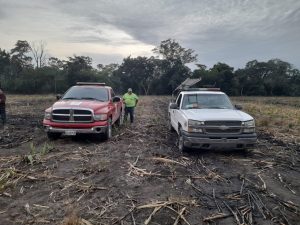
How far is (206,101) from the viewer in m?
11.3

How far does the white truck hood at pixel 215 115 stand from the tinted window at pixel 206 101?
416 millimetres

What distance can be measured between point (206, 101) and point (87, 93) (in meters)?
4.41

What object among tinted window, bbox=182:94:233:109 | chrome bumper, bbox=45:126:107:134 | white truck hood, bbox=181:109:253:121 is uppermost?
tinted window, bbox=182:94:233:109

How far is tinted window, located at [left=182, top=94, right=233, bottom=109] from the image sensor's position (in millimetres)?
11141

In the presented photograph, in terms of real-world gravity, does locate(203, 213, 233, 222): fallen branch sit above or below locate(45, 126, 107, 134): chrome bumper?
below

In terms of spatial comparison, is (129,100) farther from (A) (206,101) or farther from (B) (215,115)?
(B) (215,115)

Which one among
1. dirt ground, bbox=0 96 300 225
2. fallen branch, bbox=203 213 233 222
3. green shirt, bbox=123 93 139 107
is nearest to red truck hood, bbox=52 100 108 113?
dirt ground, bbox=0 96 300 225

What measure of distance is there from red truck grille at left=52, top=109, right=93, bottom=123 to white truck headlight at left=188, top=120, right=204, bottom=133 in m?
3.37

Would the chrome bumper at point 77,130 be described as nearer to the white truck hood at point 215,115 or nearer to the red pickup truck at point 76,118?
the red pickup truck at point 76,118

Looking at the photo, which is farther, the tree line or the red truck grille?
the tree line

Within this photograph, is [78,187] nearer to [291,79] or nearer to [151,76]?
[151,76]

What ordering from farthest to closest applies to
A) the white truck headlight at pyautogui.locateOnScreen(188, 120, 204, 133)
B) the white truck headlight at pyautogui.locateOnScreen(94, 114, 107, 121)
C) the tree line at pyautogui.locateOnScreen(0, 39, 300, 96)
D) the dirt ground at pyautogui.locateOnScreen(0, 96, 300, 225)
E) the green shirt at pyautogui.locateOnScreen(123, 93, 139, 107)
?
1. the tree line at pyautogui.locateOnScreen(0, 39, 300, 96)
2. the green shirt at pyautogui.locateOnScreen(123, 93, 139, 107)
3. the white truck headlight at pyautogui.locateOnScreen(94, 114, 107, 121)
4. the white truck headlight at pyautogui.locateOnScreen(188, 120, 204, 133)
5. the dirt ground at pyautogui.locateOnScreen(0, 96, 300, 225)

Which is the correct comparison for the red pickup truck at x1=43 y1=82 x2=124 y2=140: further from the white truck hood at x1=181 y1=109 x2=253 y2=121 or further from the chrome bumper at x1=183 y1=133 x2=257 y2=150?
the chrome bumper at x1=183 y1=133 x2=257 y2=150

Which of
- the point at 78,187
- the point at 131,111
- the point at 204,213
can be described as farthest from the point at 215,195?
the point at 131,111
